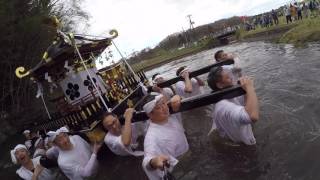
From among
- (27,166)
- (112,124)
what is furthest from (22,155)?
(112,124)

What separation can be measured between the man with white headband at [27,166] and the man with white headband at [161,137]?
337cm

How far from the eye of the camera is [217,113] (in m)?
5.65

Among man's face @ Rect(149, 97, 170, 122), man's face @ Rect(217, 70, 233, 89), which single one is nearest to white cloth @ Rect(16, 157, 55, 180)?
man's face @ Rect(149, 97, 170, 122)

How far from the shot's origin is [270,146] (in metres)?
6.16

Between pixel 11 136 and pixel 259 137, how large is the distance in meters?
18.9

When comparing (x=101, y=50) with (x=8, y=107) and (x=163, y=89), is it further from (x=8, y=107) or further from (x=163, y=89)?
(x=8, y=107)

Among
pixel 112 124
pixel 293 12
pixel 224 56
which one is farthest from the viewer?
pixel 293 12

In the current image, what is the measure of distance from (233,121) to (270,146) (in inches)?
52.7

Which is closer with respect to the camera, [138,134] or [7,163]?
[138,134]

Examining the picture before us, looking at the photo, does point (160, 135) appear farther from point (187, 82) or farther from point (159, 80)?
point (159, 80)

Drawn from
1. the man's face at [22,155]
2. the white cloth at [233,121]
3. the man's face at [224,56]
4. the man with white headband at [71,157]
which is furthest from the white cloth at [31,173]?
the man's face at [224,56]

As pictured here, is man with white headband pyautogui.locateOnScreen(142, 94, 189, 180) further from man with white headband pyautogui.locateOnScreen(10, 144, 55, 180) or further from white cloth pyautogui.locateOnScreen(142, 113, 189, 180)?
man with white headband pyautogui.locateOnScreen(10, 144, 55, 180)

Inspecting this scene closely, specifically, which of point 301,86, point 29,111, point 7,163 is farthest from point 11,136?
point 301,86

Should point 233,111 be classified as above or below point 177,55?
above
